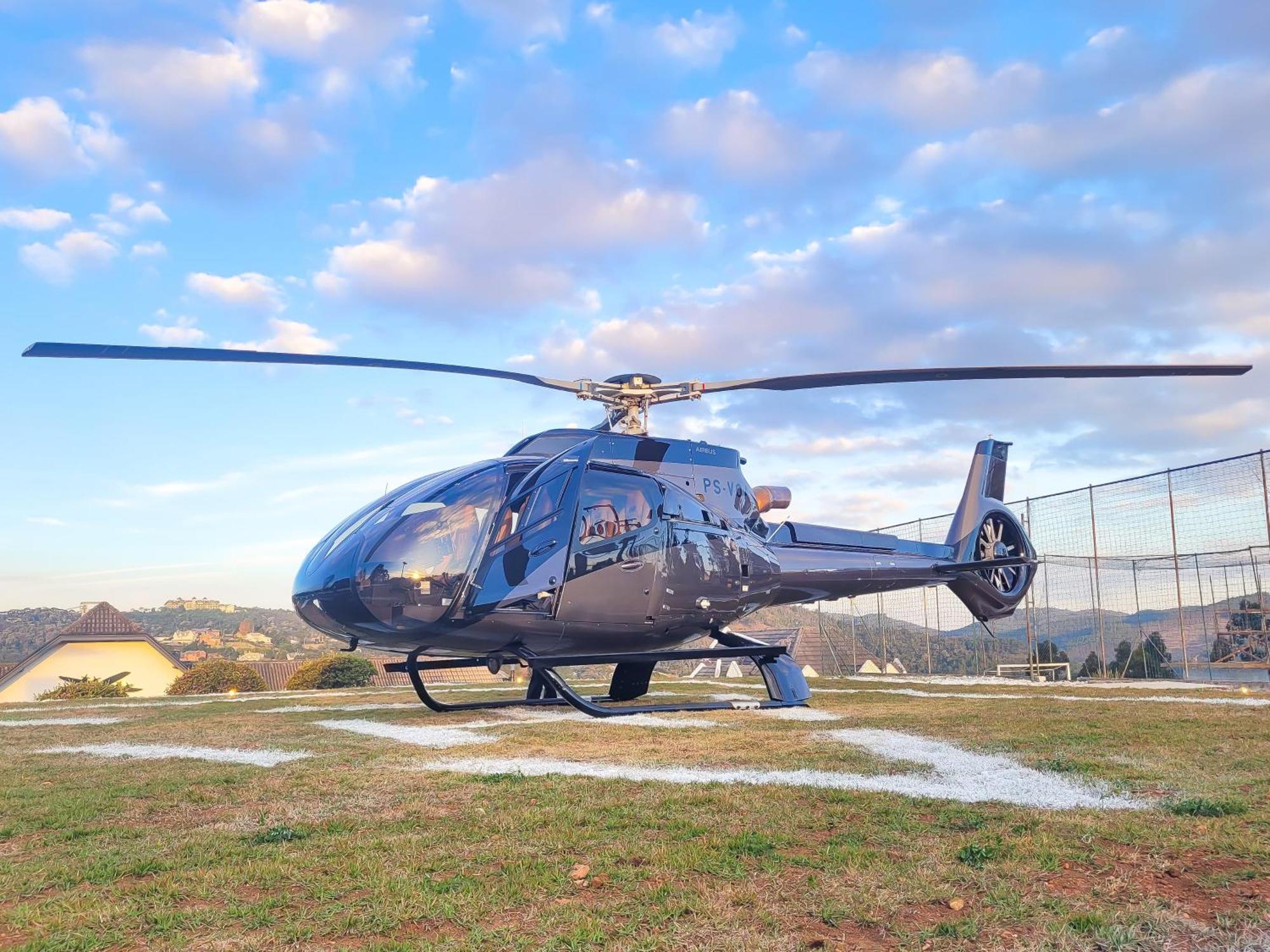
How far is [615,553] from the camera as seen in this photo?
9883 mm

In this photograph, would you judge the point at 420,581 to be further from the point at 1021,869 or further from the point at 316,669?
the point at 316,669

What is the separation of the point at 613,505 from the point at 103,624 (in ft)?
121

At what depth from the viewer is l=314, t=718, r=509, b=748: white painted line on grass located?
28.1 feet

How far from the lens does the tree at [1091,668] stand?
19594 mm

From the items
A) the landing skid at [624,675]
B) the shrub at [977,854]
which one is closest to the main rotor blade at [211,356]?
the landing skid at [624,675]

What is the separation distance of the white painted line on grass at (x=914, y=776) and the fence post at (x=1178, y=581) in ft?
41.5

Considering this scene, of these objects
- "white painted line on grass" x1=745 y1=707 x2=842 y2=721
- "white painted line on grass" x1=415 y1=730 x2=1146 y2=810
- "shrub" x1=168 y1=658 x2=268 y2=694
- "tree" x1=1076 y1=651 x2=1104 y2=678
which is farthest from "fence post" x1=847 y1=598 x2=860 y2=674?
"white painted line on grass" x1=415 y1=730 x2=1146 y2=810

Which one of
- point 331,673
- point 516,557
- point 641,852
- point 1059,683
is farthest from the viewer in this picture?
point 331,673

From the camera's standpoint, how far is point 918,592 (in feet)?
80.5

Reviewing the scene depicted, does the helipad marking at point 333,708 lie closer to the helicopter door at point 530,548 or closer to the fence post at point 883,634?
the helicopter door at point 530,548

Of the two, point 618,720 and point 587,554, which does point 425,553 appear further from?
point 618,720

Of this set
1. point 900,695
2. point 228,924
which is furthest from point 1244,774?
point 900,695

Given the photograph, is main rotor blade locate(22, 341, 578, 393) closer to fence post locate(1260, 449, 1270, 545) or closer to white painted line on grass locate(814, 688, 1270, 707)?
white painted line on grass locate(814, 688, 1270, 707)

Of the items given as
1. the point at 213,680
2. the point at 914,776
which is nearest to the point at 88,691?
the point at 213,680
